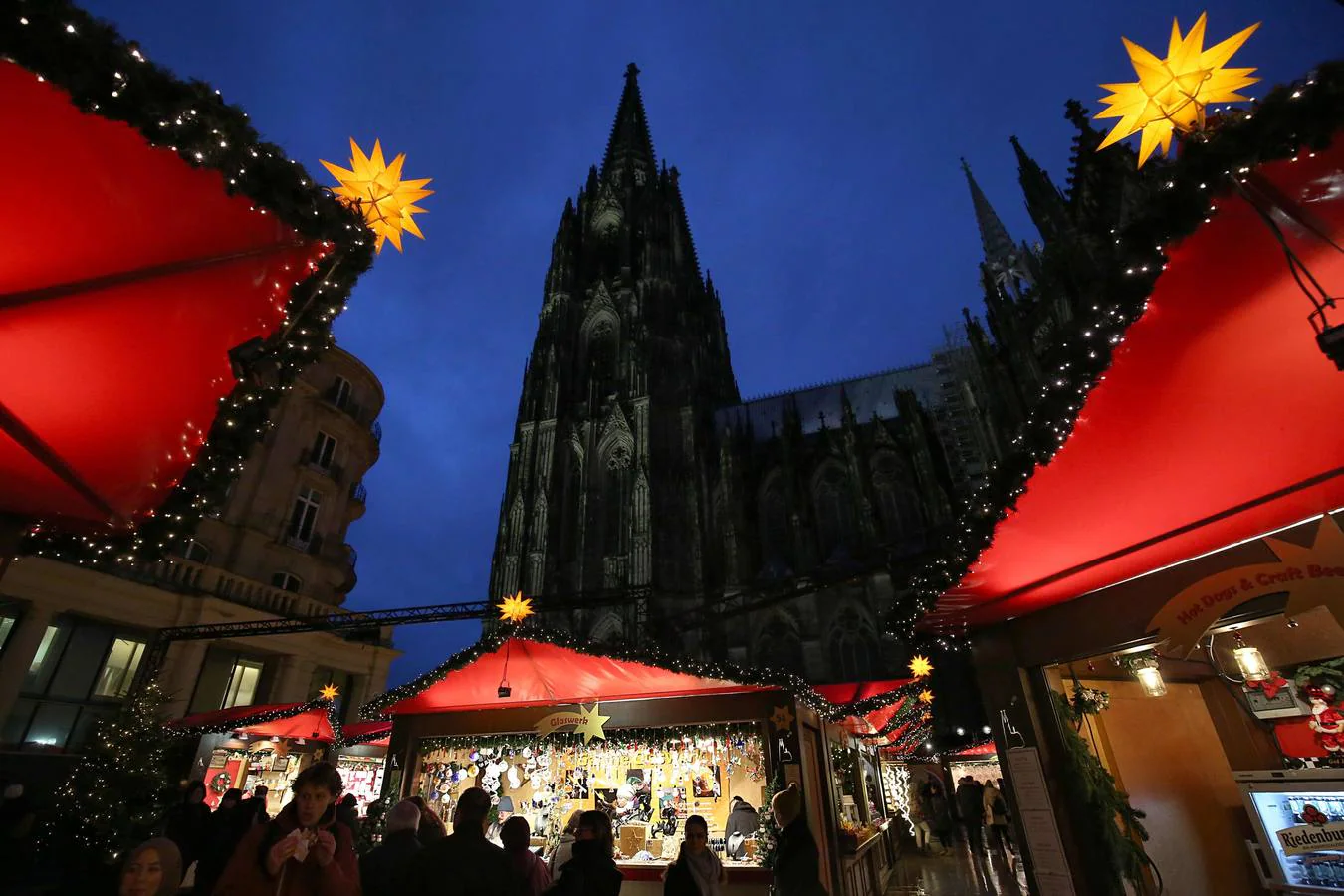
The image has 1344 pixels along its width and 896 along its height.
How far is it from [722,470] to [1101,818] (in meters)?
21.8

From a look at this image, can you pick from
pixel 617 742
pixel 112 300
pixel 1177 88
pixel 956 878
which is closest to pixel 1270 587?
pixel 1177 88

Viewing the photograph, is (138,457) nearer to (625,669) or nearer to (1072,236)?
(625,669)

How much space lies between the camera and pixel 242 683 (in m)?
16.6

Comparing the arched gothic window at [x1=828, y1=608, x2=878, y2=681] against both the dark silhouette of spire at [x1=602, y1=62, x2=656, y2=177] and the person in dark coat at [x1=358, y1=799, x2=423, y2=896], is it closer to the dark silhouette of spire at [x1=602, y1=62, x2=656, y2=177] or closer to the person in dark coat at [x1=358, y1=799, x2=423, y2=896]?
the person in dark coat at [x1=358, y1=799, x2=423, y2=896]

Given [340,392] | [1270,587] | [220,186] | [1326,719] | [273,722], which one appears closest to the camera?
[220,186]

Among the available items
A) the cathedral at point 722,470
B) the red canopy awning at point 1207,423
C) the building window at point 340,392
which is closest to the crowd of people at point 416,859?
the red canopy awning at point 1207,423

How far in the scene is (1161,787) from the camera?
5.96m

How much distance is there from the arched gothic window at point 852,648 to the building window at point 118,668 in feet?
68.4

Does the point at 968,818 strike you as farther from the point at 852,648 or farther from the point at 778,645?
the point at 778,645

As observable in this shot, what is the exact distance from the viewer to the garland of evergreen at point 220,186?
2057 mm

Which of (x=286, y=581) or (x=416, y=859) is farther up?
(x=286, y=581)

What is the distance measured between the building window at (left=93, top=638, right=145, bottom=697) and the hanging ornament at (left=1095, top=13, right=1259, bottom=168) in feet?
64.5

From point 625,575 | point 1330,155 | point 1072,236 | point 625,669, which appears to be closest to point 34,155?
point 1330,155

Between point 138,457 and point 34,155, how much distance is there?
1912mm
